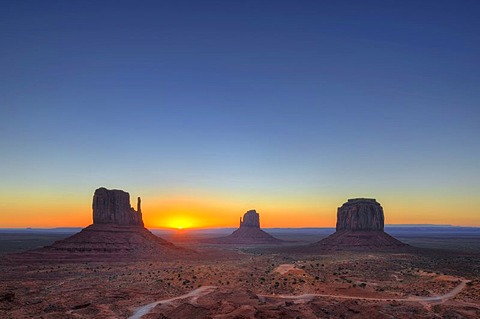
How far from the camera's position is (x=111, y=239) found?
3270 inches

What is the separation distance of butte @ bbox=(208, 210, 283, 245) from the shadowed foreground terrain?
113m

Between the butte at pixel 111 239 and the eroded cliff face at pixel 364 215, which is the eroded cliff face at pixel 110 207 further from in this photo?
the eroded cliff face at pixel 364 215

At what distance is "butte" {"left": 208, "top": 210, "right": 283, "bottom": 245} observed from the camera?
175600mm

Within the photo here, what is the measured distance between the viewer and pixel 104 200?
88812 millimetres

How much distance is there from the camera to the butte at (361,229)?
111 metres

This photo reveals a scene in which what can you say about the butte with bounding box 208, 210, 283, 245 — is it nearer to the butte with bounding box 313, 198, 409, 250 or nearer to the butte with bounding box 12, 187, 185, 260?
the butte with bounding box 313, 198, 409, 250

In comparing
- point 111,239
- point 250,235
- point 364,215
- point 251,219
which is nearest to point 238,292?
point 111,239

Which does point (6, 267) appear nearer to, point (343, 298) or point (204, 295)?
point (204, 295)

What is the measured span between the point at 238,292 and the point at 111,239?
53982mm

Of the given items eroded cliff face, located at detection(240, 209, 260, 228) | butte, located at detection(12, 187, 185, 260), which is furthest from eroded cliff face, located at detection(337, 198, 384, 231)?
eroded cliff face, located at detection(240, 209, 260, 228)

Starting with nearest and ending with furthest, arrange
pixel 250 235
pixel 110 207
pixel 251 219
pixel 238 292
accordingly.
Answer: pixel 238 292, pixel 110 207, pixel 250 235, pixel 251 219

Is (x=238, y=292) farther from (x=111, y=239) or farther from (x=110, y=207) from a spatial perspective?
(x=110, y=207)

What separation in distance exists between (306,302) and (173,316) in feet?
49.0

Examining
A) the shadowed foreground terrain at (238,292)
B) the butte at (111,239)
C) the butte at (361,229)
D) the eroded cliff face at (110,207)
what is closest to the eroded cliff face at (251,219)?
the butte at (361,229)
